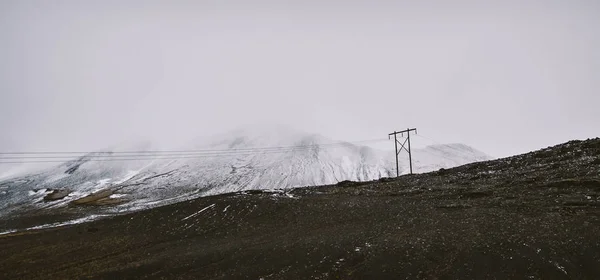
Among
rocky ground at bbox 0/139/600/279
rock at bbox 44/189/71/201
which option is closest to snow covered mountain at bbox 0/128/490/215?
rock at bbox 44/189/71/201

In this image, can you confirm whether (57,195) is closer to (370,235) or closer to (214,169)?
(214,169)

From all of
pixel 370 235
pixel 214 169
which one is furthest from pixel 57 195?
pixel 370 235

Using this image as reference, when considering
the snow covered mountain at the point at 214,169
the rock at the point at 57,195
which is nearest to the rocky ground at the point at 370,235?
the snow covered mountain at the point at 214,169

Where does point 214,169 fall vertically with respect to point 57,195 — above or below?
above

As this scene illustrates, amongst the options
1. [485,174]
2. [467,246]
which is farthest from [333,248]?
[485,174]

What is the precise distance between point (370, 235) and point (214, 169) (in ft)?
355

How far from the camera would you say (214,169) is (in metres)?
119

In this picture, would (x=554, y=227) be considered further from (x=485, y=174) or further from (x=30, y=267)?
(x=30, y=267)

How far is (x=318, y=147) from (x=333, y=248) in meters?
134

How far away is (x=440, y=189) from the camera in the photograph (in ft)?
81.7

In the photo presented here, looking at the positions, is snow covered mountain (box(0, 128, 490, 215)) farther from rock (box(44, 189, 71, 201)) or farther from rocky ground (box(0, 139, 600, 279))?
rocky ground (box(0, 139, 600, 279))

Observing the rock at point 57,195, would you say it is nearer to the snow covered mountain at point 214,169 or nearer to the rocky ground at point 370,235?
the snow covered mountain at point 214,169

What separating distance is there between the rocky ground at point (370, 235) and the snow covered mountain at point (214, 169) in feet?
174

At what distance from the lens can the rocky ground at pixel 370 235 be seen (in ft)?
40.8
